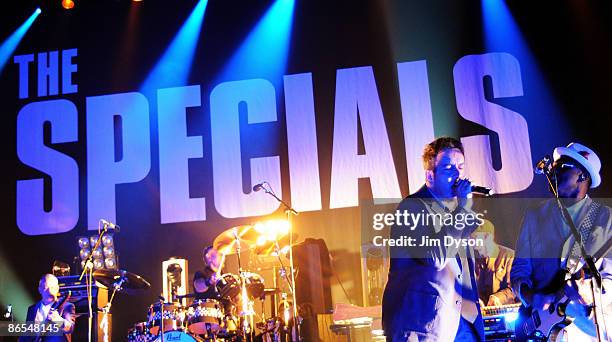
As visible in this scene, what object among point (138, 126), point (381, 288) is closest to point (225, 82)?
point (138, 126)

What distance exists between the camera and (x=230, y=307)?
7.96 meters

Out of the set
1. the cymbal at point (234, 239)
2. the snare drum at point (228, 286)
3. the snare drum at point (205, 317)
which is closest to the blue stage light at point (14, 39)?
the cymbal at point (234, 239)

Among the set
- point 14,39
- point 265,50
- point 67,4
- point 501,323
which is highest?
point 67,4

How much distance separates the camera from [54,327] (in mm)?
7395

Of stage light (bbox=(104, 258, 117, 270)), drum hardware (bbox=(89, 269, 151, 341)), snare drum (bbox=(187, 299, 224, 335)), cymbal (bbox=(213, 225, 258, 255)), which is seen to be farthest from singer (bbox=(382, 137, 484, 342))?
stage light (bbox=(104, 258, 117, 270))

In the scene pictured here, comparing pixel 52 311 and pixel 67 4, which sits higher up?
pixel 67 4

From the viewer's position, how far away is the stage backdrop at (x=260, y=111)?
866 centimetres

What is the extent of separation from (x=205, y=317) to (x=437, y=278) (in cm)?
488

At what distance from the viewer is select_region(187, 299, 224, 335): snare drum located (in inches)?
291

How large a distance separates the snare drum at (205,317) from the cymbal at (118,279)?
90cm

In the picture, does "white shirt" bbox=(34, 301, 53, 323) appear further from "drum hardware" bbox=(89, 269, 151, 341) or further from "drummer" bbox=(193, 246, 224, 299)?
"drummer" bbox=(193, 246, 224, 299)

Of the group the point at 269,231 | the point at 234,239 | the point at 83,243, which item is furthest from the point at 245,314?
the point at 83,243

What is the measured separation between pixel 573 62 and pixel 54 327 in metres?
7.14

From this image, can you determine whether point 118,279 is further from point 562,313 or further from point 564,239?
point 562,313
